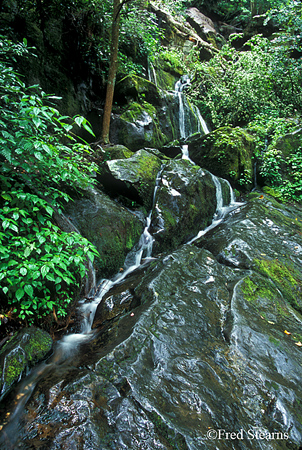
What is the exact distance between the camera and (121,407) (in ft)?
6.13

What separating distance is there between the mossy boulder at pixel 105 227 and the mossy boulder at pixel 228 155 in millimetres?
4579

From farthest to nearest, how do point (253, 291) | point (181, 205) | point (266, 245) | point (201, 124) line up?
point (201, 124), point (181, 205), point (266, 245), point (253, 291)

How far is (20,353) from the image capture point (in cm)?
229

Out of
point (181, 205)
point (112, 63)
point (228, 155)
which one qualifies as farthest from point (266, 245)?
point (112, 63)

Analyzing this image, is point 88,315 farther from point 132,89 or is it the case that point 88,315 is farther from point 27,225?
point 132,89

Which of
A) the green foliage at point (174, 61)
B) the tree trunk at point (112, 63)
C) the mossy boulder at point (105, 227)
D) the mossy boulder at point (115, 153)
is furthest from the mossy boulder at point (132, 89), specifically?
the mossy boulder at point (105, 227)

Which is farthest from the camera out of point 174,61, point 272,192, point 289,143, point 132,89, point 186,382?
point 174,61

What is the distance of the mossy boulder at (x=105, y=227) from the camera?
14.6 feet

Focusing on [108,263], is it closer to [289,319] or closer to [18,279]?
[18,279]

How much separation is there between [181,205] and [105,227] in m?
2.28

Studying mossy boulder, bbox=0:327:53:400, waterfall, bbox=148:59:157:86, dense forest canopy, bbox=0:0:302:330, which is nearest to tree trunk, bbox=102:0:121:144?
dense forest canopy, bbox=0:0:302:330

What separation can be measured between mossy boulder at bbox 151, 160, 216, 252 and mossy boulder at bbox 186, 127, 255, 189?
58.6 inches

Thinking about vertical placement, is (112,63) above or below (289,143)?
above

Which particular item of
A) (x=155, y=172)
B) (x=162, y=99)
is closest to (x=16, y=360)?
(x=155, y=172)
